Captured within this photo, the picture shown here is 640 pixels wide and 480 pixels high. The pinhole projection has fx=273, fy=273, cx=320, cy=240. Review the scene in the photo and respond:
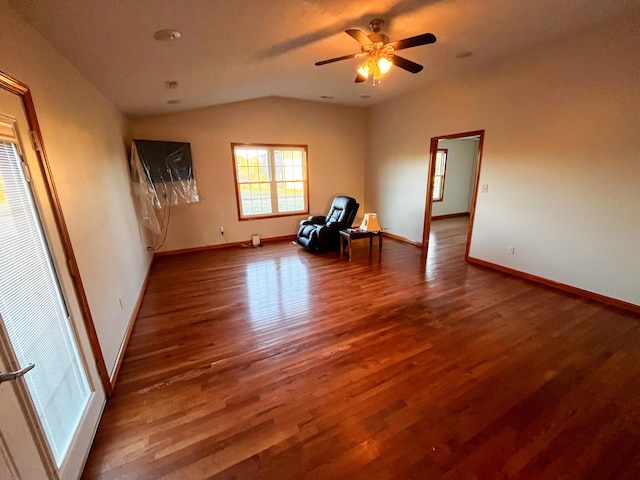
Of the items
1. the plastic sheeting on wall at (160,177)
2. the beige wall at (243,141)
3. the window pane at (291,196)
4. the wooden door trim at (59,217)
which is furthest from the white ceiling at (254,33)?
the window pane at (291,196)

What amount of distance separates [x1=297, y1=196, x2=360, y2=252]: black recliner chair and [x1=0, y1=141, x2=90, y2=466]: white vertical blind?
3616mm

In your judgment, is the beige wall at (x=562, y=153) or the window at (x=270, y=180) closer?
the beige wall at (x=562, y=153)

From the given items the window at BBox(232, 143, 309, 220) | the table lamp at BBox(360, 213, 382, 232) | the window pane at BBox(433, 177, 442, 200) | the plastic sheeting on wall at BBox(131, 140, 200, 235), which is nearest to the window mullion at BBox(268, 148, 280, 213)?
the window at BBox(232, 143, 309, 220)

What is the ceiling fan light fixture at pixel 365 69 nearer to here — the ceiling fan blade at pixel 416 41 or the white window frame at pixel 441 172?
the ceiling fan blade at pixel 416 41

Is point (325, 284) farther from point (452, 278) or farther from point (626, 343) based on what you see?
point (626, 343)

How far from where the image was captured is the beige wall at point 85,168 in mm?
1494

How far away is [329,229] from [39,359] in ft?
13.0

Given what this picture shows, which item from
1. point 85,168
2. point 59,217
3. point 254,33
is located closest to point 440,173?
point 254,33

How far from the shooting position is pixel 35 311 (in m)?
1.25

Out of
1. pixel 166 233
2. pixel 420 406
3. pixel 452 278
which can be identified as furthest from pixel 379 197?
pixel 420 406

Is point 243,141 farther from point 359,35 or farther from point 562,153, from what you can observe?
point 562,153

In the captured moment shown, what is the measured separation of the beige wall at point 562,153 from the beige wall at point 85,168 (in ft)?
14.9

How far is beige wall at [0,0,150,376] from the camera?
1494 mm

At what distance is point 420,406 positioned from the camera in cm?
175
